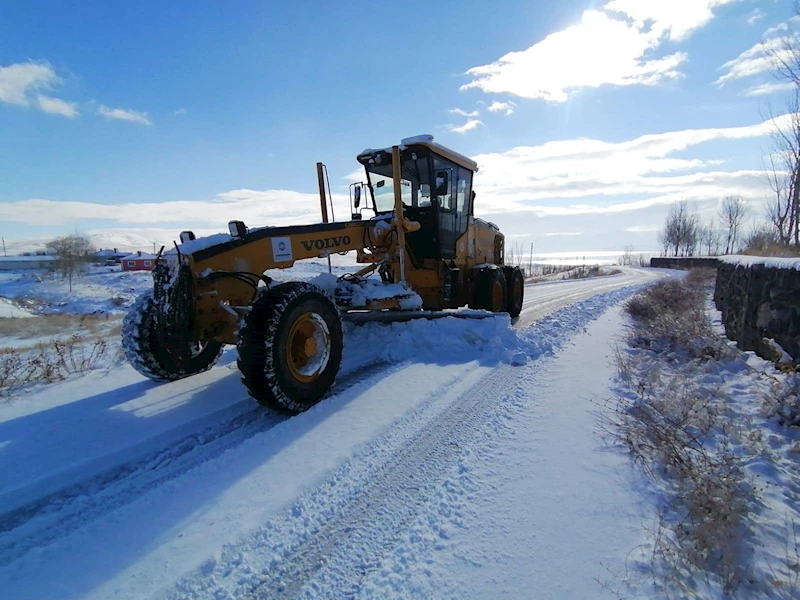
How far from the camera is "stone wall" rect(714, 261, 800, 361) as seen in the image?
4.87 metres

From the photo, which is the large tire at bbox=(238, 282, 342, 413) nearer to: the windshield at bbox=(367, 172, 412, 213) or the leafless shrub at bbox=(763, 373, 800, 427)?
the leafless shrub at bbox=(763, 373, 800, 427)

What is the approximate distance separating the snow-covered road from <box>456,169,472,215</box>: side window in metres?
4.91

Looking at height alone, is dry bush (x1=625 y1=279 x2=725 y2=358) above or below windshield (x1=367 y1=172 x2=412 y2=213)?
below

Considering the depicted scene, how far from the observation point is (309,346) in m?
4.32

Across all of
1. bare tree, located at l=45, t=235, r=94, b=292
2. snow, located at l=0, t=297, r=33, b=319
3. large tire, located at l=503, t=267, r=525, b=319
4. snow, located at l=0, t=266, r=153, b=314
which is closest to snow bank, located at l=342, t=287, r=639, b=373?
large tire, located at l=503, t=267, r=525, b=319

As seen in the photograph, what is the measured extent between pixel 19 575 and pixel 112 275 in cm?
4650

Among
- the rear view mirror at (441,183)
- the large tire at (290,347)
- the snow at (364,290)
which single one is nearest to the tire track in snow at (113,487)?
the large tire at (290,347)

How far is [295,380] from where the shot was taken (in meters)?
3.96

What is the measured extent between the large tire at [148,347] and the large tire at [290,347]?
1228 mm

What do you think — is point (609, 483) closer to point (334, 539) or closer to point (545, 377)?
point (334, 539)

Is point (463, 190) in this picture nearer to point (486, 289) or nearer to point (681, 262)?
point (486, 289)

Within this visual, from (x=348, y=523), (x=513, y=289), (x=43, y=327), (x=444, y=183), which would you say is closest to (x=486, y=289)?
(x=513, y=289)

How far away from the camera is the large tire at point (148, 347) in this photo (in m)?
4.43

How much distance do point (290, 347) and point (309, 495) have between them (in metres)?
1.70
